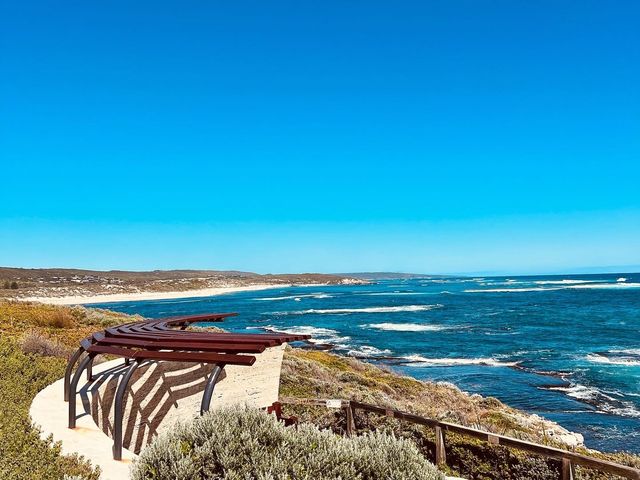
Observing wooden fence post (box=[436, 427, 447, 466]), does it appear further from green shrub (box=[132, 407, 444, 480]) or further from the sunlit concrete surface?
the sunlit concrete surface

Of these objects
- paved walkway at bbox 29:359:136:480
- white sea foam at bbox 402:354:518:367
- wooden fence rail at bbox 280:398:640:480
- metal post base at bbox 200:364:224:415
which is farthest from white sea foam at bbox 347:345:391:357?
metal post base at bbox 200:364:224:415

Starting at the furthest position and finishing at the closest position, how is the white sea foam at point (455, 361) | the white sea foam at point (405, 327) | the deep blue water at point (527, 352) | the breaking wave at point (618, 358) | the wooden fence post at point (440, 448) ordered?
the white sea foam at point (405, 327) < the white sea foam at point (455, 361) < the breaking wave at point (618, 358) < the deep blue water at point (527, 352) < the wooden fence post at point (440, 448)

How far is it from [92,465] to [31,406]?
3.33 meters

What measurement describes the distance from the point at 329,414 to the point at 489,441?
4.16 m

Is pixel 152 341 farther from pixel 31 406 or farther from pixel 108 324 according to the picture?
pixel 108 324

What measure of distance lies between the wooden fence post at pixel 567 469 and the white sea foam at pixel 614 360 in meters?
23.9

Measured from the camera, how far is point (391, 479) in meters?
4.24

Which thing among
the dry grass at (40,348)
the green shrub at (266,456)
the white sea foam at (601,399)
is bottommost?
the white sea foam at (601,399)

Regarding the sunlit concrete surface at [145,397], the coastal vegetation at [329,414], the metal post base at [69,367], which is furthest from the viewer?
the metal post base at [69,367]

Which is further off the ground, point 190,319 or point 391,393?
point 190,319

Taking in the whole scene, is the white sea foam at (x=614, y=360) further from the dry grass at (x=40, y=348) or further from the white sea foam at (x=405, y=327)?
the dry grass at (x=40, y=348)

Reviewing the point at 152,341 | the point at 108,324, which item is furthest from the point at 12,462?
the point at 108,324

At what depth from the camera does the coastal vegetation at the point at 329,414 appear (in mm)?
5707

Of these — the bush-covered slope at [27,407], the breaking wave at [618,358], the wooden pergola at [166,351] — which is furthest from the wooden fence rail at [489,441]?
the breaking wave at [618,358]
